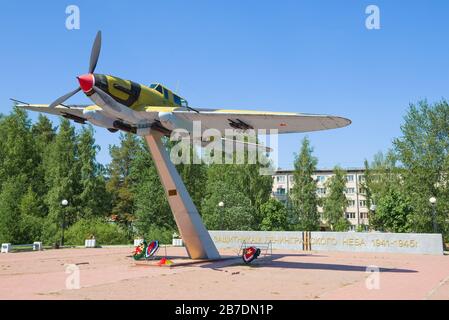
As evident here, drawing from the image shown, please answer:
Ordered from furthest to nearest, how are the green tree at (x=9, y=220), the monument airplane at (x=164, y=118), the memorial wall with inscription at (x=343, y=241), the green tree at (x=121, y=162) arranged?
1. the green tree at (x=121, y=162)
2. the green tree at (x=9, y=220)
3. the memorial wall with inscription at (x=343, y=241)
4. the monument airplane at (x=164, y=118)

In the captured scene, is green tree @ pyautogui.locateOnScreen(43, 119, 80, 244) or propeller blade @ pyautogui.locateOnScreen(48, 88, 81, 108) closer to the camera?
propeller blade @ pyautogui.locateOnScreen(48, 88, 81, 108)

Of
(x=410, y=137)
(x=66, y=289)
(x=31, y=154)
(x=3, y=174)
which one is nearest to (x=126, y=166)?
(x=31, y=154)

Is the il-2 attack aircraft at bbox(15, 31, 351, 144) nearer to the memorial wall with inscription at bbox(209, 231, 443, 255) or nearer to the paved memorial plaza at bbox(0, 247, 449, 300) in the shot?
the paved memorial plaza at bbox(0, 247, 449, 300)

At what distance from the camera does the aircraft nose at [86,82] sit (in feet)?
51.6

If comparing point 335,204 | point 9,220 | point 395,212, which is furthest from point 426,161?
point 9,220

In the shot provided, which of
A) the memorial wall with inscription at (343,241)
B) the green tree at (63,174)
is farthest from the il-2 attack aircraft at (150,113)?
the green tree at (63,174)

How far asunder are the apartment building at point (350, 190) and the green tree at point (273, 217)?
2961 centimetres

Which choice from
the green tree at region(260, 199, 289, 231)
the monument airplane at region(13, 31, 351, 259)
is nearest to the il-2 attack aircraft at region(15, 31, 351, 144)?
the monument airplane at region(13, 31, 351, 259)

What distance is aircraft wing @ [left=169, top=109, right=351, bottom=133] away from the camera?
1675cm

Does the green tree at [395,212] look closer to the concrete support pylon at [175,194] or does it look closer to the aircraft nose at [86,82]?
the concrete support pylon at [175,194]

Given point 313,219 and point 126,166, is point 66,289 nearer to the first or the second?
point 313,219

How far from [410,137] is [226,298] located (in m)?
34.7

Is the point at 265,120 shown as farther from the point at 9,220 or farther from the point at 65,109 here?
the point at 9,220

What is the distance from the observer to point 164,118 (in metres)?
17.3
